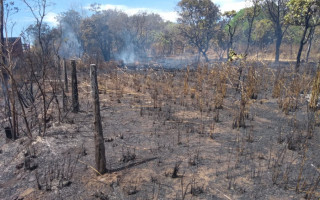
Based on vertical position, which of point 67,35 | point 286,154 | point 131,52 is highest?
point 67,35

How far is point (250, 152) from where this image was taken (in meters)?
4.24

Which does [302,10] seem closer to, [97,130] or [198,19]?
[97,130]

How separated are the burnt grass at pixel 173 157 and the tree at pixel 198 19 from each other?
15881 millimetres

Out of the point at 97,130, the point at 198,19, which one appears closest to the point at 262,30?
the point at 198,19

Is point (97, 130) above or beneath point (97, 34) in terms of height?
beneath

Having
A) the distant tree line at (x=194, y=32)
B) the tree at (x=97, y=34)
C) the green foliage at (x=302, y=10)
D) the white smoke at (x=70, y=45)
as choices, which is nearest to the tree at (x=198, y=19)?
the distant tree line at (x=194, y=32)

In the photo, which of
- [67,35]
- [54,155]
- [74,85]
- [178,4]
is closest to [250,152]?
[54,155]

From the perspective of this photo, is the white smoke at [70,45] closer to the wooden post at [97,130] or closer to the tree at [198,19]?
the tree at [198,19]

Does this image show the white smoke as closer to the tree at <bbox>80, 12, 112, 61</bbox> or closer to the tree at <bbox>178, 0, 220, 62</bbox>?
the tree at <bbox>80, 12, 112, 61</bbox>

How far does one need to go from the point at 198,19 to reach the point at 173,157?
64.5 ft

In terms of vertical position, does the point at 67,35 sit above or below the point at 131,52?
above

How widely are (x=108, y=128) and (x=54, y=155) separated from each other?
1.54m

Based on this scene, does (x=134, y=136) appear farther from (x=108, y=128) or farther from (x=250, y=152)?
(x=250, y=152)

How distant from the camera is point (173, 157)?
4.19m
